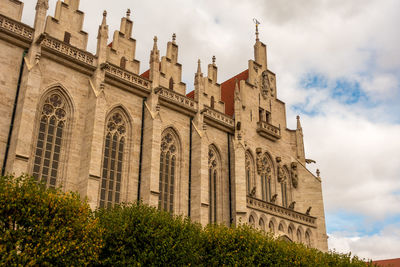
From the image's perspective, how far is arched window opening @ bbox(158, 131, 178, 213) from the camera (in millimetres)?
24984

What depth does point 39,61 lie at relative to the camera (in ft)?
70.2

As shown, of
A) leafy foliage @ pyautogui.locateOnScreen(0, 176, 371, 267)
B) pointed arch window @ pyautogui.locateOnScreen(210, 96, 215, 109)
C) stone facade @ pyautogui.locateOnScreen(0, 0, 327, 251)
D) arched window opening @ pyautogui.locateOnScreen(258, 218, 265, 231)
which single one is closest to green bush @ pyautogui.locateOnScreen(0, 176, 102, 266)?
leafy foliage @ pyautogui.locateOnScreen(0, 176, 371, 267)

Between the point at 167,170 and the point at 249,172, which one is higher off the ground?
the point at 249,172

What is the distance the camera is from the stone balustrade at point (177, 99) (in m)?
26.4

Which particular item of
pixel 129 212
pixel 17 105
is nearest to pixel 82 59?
pixel 17 105

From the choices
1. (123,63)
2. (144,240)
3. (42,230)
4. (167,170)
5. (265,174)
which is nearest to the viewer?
(42,230)

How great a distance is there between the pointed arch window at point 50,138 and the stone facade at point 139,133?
5 centimetres

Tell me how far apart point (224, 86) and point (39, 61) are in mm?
18342

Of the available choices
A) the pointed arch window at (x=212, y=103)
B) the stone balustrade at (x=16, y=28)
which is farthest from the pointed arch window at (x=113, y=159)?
the pointed arch window at (x=212, y=103)

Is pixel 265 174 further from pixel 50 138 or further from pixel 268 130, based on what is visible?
pixel 50 138

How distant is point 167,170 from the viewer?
2577 cm

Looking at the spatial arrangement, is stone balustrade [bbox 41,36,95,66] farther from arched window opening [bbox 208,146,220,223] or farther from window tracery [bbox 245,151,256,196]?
window tracery [bbox 245,151,256,196]

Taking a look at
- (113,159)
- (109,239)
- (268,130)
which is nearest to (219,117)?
(268,130)

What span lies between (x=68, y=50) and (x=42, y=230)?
11723mm
